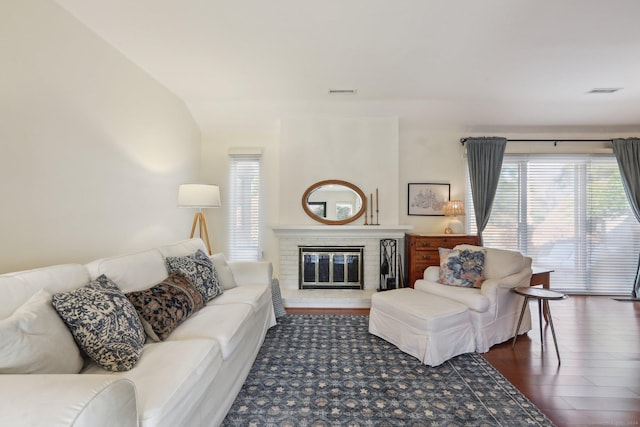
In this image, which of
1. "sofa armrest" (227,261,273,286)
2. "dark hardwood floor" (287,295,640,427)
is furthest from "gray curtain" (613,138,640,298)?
"sofa armrest" (227,261,273,286)

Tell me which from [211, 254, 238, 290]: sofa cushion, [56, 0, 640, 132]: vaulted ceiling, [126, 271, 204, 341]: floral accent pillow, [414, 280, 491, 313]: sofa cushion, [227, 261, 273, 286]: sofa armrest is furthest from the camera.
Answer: [227, 261, 273, 286]: sofa armrest

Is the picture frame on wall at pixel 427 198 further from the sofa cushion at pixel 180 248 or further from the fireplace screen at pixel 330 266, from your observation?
the sofa cushion at pixel 180 248

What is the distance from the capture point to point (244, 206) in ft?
14.8

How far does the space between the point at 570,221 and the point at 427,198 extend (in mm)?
2230

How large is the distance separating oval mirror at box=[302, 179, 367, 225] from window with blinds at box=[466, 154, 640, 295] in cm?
198

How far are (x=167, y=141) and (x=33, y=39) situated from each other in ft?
5.42

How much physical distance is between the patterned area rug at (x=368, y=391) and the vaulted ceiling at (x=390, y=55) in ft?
8.90

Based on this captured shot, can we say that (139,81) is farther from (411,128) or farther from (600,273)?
(600,273)

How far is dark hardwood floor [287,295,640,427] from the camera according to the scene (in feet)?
5.58

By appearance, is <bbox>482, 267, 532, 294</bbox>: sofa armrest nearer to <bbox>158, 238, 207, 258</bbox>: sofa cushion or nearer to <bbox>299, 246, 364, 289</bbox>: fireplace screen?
<bbox>299, 246, 364, 289</bbox>: fireplace screen

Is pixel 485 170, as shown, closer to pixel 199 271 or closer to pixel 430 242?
pixel 430 242

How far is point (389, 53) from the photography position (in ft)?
8.59

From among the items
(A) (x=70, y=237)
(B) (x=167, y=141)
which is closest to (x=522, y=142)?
(B) (x=167, y=141)

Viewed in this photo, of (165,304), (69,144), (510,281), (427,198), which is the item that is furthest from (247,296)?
(427,198)
